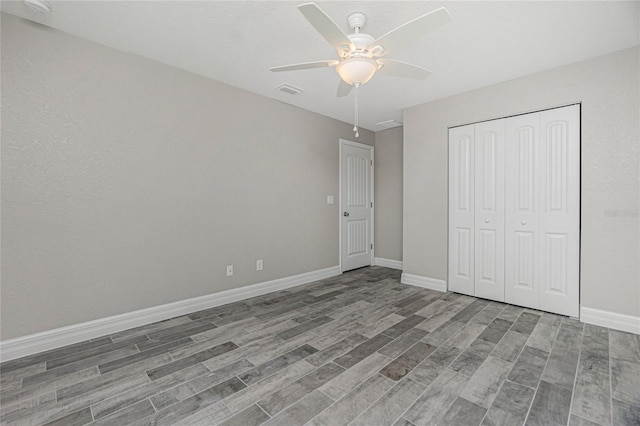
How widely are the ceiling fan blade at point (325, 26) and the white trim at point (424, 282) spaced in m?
3.24

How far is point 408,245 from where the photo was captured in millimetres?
4328

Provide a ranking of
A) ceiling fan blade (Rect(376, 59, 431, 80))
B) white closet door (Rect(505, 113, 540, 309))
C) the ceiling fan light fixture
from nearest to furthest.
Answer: the ceiling fan light fixture → ceiling fan blade (Rect(376, 59, 431, 80)) → white closet door (Rect(505, 113, 540, 309))

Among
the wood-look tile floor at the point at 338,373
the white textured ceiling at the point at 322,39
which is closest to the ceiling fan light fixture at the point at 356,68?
the white textured ceiling at the point at 322,39

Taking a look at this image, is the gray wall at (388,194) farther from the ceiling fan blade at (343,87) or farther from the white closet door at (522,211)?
the ceiling fan blade at (343,87)

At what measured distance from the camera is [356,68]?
1980 mm

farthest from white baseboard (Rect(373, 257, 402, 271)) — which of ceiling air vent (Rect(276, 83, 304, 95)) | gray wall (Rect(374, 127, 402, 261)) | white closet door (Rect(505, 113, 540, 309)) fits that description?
ceiling air vent (Rect(276, 83, 304, 95))

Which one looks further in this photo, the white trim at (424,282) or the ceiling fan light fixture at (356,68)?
the white trim at (424,282)

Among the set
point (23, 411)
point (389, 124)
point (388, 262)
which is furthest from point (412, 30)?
point (388, 262)

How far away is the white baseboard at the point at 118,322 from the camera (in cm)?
227

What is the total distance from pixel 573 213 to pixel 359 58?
275 centimetres

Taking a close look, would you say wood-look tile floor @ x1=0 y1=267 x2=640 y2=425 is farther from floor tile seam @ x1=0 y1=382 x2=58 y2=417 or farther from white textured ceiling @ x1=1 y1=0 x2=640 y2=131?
white textured ceiling @ x1=1 y1=0 x2=640 y2=131

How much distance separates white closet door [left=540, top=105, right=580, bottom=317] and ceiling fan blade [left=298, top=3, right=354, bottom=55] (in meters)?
2.58

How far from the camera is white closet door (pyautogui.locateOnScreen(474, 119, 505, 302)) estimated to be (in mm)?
3479

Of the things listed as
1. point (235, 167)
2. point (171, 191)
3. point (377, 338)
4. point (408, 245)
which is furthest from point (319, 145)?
point (377, 338)
